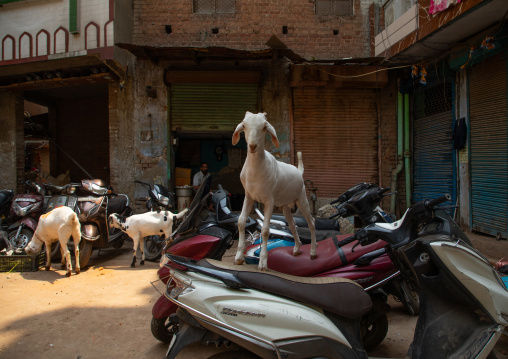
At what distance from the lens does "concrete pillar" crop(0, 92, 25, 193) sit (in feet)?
28.5

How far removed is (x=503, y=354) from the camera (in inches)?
107

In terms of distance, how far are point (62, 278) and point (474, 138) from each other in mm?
7732

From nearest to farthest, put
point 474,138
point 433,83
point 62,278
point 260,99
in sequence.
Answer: point 62,278, point 474,138, point 433,83, point 260,99

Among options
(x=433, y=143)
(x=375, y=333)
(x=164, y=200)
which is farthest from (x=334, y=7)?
(x=375, y=333)

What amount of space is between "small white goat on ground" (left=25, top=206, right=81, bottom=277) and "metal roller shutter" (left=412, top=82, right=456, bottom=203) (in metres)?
7.32

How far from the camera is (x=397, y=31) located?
736cm

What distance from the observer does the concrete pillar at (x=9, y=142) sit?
8.69 metres

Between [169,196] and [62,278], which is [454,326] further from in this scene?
[169,196]

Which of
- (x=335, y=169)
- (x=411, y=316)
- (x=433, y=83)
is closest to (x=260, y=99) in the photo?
(x=335, y=169)

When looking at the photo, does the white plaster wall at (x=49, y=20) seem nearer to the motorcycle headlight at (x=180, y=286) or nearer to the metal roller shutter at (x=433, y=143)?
the motorcycle headlight at (x=180, y=286)

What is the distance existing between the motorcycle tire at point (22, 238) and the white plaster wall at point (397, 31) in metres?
8.44

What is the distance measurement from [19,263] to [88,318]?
2587 mm

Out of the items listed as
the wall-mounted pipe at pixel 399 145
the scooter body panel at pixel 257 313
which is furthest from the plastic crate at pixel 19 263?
the wall-mounted pipe at pixel 399 145

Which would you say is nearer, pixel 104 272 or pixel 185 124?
pixel 104 272
